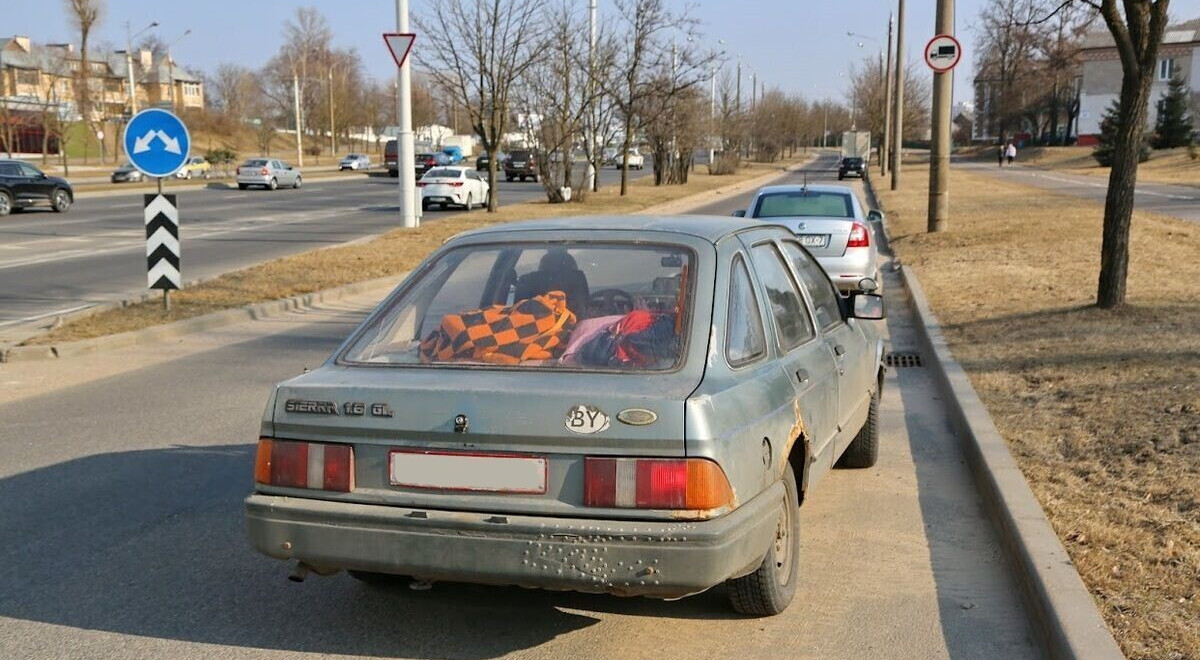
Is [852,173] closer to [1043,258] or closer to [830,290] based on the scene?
[1043,258]

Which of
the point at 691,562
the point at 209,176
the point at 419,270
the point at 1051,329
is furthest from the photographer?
the point at 209,176

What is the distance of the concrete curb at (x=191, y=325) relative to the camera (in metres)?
10.2

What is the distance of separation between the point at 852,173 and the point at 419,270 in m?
55.3

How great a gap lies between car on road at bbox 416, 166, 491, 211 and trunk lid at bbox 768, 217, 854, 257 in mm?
22076

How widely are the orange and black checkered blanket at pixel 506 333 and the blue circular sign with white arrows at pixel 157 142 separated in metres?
8.69

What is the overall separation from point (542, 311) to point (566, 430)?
3.03 ft

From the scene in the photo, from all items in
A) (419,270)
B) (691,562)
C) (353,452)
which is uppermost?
(419,270)

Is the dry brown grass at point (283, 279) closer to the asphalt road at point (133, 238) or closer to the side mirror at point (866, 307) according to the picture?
the asphalt road at point (133, 238)

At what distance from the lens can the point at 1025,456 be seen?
20.3ft

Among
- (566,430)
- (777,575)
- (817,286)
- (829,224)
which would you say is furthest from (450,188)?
(566,430)

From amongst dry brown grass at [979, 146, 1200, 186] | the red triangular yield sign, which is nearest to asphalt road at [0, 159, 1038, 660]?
the red triangular yield sign

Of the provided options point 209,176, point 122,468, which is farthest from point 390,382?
point 209,176

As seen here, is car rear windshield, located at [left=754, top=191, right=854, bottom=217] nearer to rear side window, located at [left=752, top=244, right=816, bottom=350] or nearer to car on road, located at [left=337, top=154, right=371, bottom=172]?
rear side window, located at [left=752, top=244, right=816, bottom=350]

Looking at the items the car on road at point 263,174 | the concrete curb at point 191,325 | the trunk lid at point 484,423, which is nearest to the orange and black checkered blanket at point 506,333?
the trunk lid at point 484,423
